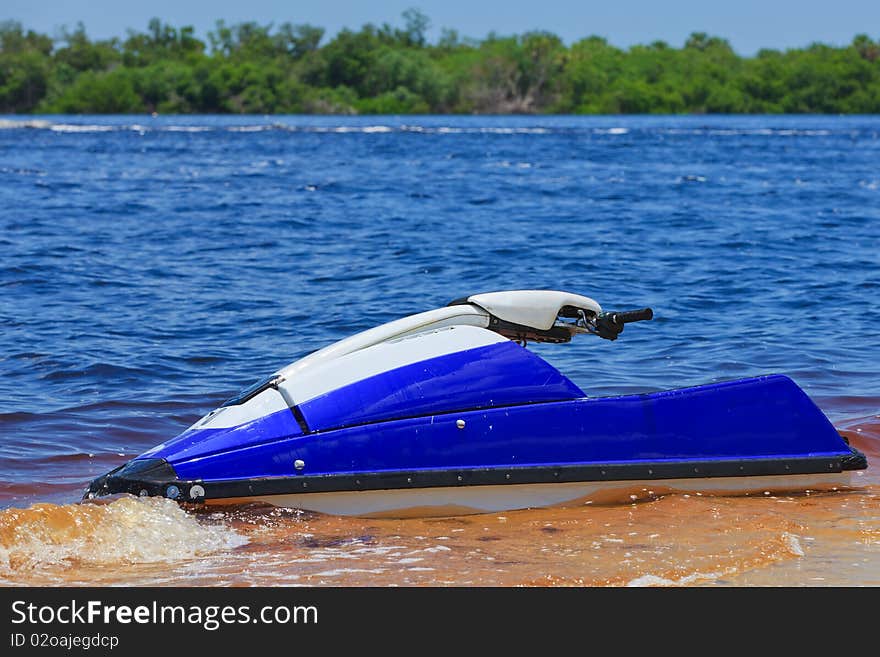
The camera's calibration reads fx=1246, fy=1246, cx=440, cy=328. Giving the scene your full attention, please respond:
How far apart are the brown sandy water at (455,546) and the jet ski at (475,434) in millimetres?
110

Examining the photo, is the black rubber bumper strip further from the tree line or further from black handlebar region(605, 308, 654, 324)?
the tree line

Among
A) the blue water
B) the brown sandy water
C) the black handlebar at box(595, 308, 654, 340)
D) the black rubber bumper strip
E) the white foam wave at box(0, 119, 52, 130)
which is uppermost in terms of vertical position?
the black handlebar at box(595, 308, 654, 340)

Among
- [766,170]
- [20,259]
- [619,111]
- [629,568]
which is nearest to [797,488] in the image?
[629,568]

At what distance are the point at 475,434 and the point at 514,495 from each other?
1.12 feet

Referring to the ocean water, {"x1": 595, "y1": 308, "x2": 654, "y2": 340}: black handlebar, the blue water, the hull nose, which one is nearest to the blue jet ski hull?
the hull nose

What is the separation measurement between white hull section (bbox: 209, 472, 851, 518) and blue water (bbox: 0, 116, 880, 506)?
141 centimetres

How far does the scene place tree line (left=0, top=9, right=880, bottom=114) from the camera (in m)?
98.2

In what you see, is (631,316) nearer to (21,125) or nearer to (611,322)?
(611,322)

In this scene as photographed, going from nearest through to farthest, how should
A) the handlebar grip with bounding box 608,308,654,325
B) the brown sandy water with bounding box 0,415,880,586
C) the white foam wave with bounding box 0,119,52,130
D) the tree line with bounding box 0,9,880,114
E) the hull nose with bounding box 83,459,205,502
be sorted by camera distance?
1. the brown sandy water with bounding box 0,415,880,586
2. the hull nose with bounding box 83,459,205,502
3. the handlebar grip with bounding box 608,308,654,325
4. the white foam wave with bounding box 0,119,52,130
5. the tree line with bounding box 0,9,880,114

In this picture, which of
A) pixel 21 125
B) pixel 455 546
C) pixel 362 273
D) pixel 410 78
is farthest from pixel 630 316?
pixel 410 78

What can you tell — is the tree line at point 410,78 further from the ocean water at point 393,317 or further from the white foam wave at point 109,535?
the white foam wave at point 109,535

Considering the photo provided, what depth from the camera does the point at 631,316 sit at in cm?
529

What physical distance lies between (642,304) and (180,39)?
118856 millimetres
